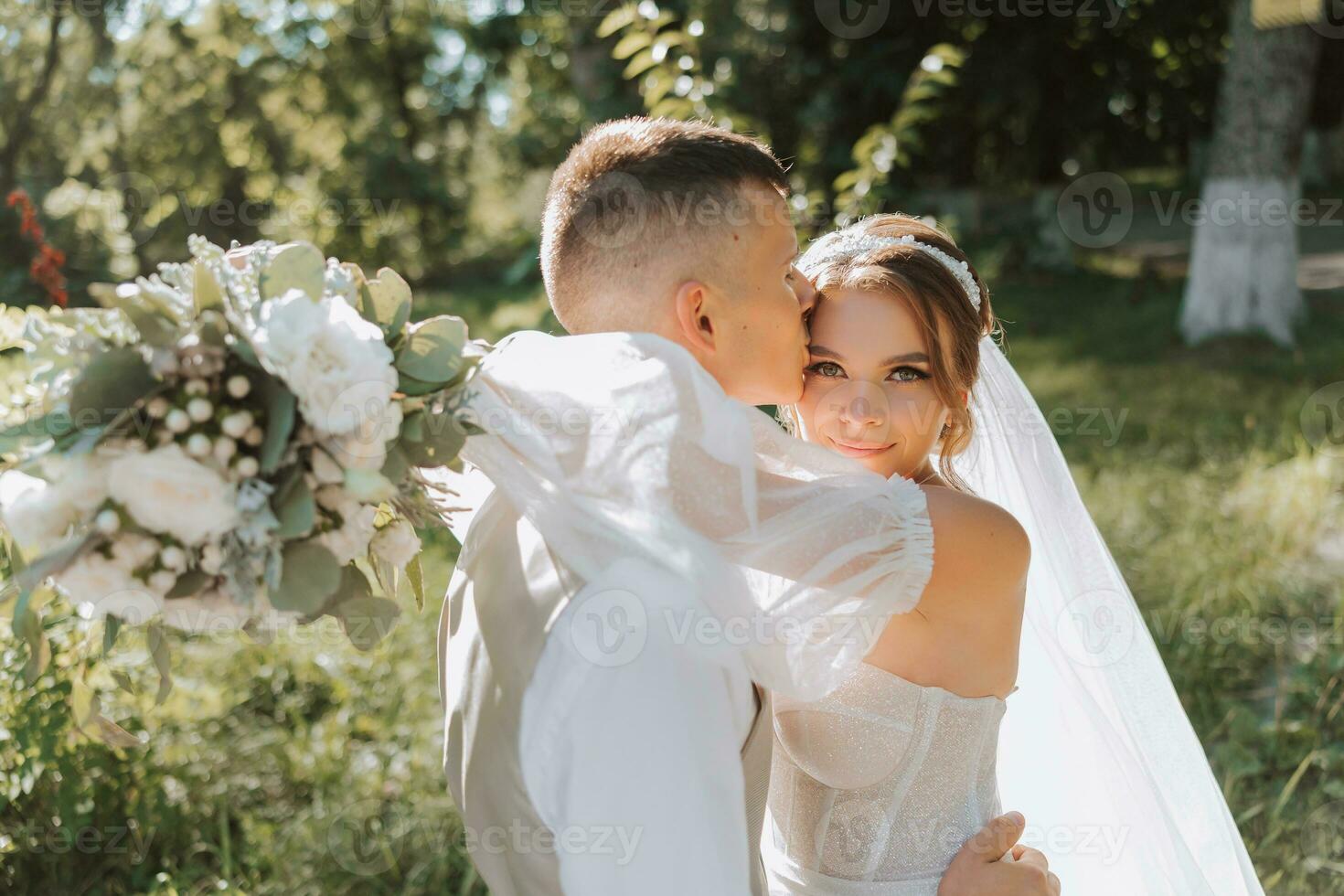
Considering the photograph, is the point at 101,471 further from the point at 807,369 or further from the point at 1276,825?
the point at 1276,825

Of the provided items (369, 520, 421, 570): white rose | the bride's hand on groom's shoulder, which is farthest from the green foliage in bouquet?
the bride's hand on groom's shoulder

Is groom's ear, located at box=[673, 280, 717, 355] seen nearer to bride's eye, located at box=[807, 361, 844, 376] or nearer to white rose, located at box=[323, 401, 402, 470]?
bride's eye, located at box=[807, 361, 844, 376]

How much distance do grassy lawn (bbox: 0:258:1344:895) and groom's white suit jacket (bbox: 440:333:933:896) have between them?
195 cm

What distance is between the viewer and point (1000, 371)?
2.69 m

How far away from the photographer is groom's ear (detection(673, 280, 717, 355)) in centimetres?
182

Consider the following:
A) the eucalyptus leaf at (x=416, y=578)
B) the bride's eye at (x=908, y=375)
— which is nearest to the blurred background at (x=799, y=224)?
the eucalyptus leaf at (x=416, y=578)

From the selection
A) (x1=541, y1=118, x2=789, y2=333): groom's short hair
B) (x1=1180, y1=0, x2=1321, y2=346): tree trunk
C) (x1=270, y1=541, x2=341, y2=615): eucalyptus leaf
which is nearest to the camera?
(x1=270, y1=541, x2=341, y2=615): eucalyptus leaf

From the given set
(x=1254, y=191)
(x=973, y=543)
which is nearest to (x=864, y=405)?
(x=973, y=543)

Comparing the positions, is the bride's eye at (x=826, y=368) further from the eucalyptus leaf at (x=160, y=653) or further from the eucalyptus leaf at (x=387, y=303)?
the eucalyptus leaf at (x=160, y=653)

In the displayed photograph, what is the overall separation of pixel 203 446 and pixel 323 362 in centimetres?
17

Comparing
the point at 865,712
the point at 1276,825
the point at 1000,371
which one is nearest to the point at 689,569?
the point at 865,712

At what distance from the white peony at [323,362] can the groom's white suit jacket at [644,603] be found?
227 millimetres

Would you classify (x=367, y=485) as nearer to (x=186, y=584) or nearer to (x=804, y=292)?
(x=186, y=584)

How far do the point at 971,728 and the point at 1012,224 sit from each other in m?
13.1
